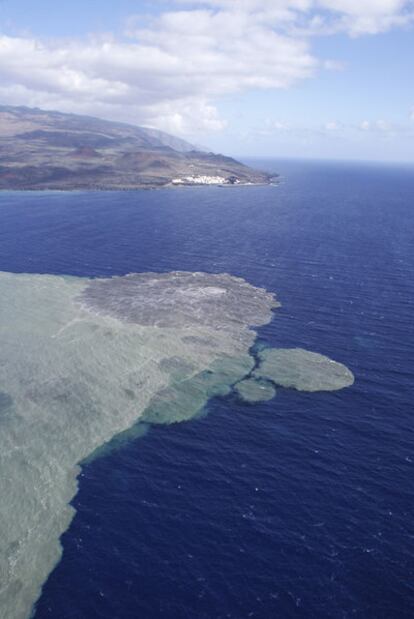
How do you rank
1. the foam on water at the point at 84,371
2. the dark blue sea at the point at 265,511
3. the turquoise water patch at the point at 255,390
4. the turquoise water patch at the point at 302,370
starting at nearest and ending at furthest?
1. the dark blue sea at the point at 265,511
2. the foam on water at the point at 84,371
3. the turquoise water patch at the point at 255,390
4. the turquoise water patch at the point at 302,370

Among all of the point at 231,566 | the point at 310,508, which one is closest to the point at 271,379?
the point at 310,508

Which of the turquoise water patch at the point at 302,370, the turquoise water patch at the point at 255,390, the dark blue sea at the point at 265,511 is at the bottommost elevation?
the dark blue sea at the point at 265,511

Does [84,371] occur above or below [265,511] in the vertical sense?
above

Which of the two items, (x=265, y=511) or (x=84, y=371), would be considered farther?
A: (x=84, y=371)

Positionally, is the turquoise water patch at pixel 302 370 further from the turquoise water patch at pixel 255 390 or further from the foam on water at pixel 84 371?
the foam on water at pixel 84 371

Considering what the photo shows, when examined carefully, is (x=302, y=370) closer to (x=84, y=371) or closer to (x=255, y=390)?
(x=255, y=390)

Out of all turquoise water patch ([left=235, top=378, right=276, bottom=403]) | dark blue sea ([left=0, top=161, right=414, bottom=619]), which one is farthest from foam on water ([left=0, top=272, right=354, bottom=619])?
dark blue sea ([left=0, top=161, right=414, bottom=619])

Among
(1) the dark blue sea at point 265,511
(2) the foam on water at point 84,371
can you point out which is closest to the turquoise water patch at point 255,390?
(2) the foam on water at point 84,371

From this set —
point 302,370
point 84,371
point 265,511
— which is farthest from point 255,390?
point 84,371

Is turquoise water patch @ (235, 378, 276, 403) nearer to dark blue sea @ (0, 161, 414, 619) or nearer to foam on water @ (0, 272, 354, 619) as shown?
foam on water @ (0, 272, 354, 619)
